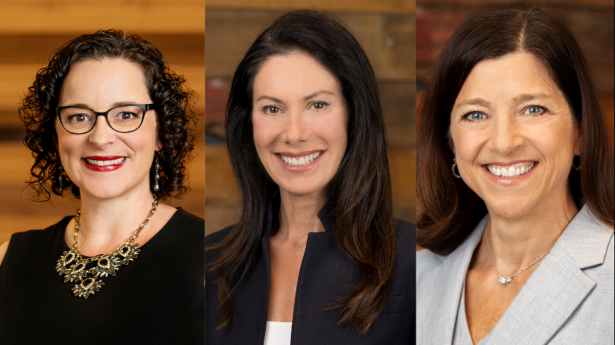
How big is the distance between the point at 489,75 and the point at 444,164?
293 millimetres

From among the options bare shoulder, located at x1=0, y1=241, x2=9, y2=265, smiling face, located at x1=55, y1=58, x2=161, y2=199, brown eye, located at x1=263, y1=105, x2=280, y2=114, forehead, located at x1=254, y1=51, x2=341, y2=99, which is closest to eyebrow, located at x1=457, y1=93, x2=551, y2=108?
forehead, located at x1=254, y1=51, x2=341, y2=99

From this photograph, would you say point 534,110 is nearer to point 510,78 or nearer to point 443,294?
point 510,78

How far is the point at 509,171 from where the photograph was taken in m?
1.41

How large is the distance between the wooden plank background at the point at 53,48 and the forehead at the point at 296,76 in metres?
0.21

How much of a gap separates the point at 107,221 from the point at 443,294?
0.93 m

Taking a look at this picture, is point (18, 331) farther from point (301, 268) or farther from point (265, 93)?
point (265, 93)

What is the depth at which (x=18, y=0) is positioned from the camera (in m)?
1.49

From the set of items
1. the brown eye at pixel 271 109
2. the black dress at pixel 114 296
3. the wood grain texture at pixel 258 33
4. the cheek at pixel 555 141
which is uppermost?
the wood grain texture at pixel 258 33

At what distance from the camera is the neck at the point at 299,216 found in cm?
142

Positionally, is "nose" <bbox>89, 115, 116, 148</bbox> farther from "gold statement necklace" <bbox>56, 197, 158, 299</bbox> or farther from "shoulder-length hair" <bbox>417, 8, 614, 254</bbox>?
"shoulder-length hair" <bbox>417, 8, 614, 254</bbox>

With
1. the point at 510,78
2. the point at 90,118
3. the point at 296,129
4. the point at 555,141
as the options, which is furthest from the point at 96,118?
the point at 555,141

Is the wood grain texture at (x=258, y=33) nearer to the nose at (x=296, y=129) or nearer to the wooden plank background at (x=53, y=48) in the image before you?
the wooden plank background at (x=53, y=48)

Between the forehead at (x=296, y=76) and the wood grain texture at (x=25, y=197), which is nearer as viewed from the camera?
the forehead at (x=296, y=76)

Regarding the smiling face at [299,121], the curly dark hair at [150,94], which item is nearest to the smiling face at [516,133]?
the smiling face at [299,121]
